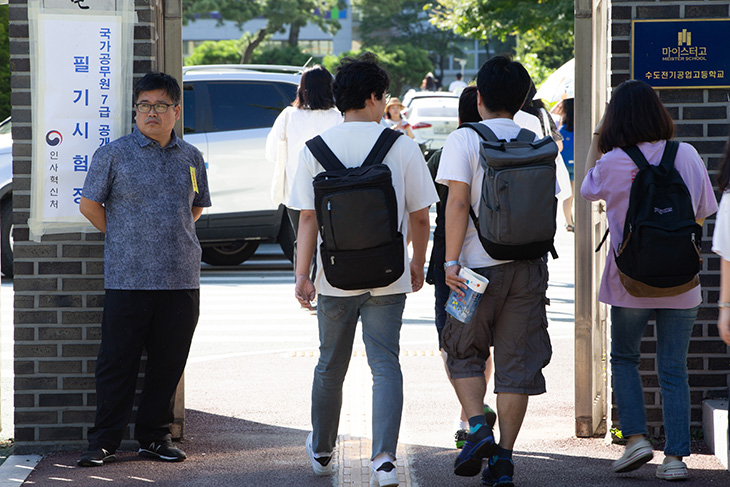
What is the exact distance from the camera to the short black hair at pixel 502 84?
4.68 metres

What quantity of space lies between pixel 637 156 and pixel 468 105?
973 mm

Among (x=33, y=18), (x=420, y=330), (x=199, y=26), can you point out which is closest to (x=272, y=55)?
(x=199, y=26)

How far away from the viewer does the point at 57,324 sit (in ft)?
17.5

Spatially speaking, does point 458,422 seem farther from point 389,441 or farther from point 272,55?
point 272,55

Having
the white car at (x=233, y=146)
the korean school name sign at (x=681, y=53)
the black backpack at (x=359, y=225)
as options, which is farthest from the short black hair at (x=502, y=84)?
the white car at (x=233, y=146)

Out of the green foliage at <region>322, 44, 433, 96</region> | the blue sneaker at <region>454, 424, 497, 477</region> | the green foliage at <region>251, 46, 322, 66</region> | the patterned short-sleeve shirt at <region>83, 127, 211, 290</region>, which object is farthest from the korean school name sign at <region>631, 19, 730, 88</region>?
the green foliage at <region>322, 44, 433, 96</region>

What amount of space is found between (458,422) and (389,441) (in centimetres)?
103

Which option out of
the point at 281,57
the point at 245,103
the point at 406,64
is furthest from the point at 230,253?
the point at 406,64

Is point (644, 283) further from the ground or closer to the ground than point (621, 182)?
closer to the ground

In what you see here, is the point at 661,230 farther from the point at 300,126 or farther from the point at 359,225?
the point at 300,126

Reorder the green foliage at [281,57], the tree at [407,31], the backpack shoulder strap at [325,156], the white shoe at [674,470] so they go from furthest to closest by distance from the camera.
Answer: the tree at [407,31], the green foliage at [281,57], the white shoe at [674,470], the backpack shoulder strap at [325,156]

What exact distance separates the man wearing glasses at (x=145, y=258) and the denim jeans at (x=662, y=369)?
2.01m

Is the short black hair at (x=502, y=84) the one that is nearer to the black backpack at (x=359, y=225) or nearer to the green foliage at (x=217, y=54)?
the black backpack at (x=359, y=225)

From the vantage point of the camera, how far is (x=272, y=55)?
4925cm
